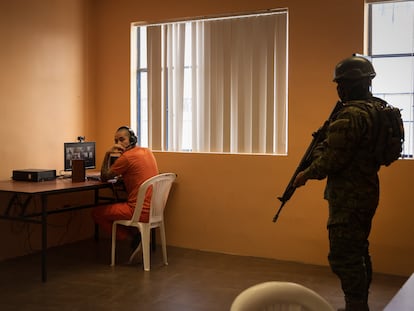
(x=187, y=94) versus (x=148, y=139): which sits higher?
(x=187, y=94)

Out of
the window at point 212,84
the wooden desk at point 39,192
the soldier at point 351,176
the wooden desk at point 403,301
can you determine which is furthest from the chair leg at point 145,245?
the wooden desk at point 403,301

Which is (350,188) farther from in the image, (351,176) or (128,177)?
(128,177)

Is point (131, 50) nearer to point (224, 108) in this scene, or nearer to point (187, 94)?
point (187, 94)

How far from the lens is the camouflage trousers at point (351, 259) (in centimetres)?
301

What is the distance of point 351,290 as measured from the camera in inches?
119

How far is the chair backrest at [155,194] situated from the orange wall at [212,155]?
2.28 feet

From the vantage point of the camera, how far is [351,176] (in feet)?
9.93

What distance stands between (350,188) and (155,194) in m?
2.04

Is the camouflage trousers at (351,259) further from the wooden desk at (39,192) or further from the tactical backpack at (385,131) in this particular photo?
the wooden desk at (39,192)

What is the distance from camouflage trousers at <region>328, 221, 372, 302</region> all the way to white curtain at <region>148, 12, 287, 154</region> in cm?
205

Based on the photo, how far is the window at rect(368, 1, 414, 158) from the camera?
445cm

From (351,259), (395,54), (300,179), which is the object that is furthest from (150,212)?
(395,54)

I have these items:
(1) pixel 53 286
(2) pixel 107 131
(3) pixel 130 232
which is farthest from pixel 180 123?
(1) pixel 53 286

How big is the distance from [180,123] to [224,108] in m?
0.53
